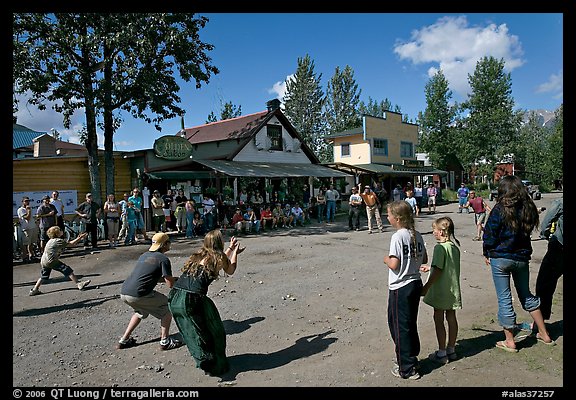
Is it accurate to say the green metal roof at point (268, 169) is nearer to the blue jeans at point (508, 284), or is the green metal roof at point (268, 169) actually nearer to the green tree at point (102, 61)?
the green tree at point (102, 61)

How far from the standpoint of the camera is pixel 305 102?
5391cm

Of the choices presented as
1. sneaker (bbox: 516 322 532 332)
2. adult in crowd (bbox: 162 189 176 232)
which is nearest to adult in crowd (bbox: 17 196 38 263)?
adult in crowd (bbox: 162 189 176 232)

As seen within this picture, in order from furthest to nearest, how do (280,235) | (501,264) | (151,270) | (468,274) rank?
(280,235) → (468,274) → (151,270) → (501,264)

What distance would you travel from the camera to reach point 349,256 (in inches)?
395

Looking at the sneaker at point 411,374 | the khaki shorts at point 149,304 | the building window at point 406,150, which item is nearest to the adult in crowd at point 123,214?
the khaki shorts at point 149,304

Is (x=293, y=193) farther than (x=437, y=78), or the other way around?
(x=437, y=78)

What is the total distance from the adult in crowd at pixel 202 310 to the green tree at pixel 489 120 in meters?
46.7

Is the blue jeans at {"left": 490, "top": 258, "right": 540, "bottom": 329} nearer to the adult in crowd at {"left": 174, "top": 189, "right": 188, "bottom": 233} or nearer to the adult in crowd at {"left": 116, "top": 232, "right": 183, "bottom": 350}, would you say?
the adult in crowd at {"left": 116, "top": 232, "right": 183, "bottom": 350}

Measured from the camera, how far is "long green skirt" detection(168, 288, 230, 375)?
392cm

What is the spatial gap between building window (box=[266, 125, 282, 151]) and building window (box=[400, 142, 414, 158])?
14.6 meters

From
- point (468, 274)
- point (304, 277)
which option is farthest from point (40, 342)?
point (468, 274)

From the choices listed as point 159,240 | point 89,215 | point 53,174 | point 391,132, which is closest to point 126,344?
point 159,240
